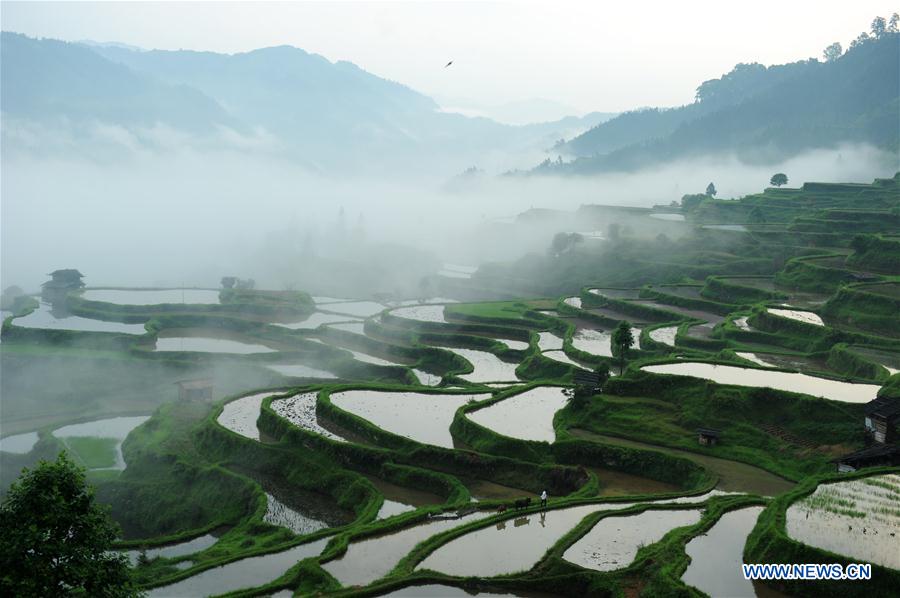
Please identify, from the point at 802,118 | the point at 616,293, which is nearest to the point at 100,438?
the point at 616,293

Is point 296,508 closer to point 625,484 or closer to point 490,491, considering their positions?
point 490,491

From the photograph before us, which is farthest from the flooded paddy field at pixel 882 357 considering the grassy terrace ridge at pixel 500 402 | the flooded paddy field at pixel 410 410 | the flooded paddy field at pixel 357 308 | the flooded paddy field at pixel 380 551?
the flooded paddy field at pixel 357 308

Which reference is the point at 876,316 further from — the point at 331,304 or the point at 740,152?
the point at 740,152

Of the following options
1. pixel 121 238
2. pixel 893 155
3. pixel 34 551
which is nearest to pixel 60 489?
pixel 34 551

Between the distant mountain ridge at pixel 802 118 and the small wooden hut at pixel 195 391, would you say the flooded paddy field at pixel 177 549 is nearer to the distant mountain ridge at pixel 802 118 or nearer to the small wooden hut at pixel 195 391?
the small wooden hut at pixel 195 391

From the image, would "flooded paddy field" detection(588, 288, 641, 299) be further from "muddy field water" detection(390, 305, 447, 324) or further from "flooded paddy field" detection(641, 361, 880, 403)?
"flooded paddy field" detection(641, 361, 880, 403)

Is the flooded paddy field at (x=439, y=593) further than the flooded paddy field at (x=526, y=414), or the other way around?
the flooded paddy field at (x=526, y=414)
